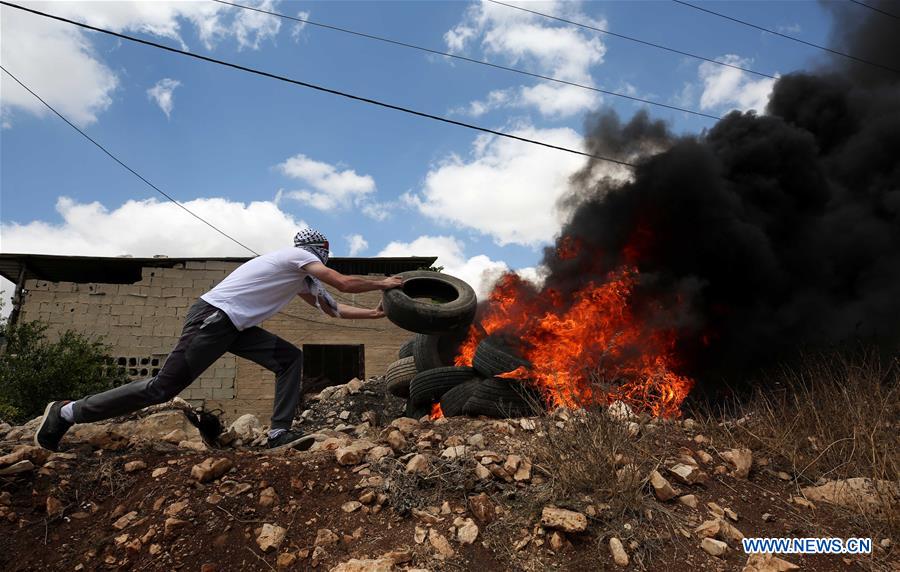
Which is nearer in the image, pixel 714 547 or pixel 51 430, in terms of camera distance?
pixel 714 547

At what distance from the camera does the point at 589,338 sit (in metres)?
7.55

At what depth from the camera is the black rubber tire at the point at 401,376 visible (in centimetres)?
852

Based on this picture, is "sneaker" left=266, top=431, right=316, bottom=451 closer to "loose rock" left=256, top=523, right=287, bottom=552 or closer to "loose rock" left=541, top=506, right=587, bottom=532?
"loose rock" left=256, top=523, right=287, bottom=552

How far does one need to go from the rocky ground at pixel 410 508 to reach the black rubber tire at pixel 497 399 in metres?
2.23

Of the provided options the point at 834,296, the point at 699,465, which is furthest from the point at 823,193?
the point at 699,465

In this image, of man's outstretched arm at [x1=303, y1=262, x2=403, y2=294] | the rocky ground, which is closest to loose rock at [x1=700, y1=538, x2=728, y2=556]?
the rocky ground

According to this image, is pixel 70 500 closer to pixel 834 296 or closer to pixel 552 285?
pixel 552 285

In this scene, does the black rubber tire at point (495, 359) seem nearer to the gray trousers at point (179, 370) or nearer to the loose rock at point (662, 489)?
the loose rock at point (662, 489)

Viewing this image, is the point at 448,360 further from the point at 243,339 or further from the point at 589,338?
the point at 243,339

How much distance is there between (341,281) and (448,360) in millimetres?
4456

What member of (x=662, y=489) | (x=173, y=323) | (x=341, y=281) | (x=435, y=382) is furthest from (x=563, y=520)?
(x=173, y=323)

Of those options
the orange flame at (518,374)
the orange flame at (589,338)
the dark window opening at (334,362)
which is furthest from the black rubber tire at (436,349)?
the dark window opening at (334,362)

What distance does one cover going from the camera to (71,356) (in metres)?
10.4

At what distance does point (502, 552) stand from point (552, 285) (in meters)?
6.28
